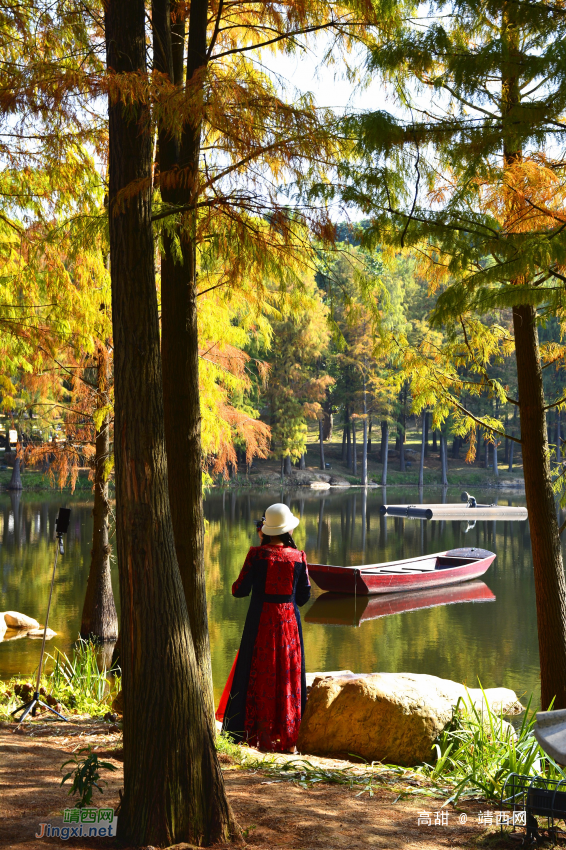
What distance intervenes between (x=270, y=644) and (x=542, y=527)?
7.09 feet

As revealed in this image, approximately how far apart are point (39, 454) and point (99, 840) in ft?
27.4

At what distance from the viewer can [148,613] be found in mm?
3086

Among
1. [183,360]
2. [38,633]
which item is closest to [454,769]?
[183,360]

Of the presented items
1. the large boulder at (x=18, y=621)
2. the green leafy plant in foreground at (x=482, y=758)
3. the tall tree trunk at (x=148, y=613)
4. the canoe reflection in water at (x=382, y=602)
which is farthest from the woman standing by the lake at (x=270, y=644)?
the canoe reflection in water at (x=382, y=602)

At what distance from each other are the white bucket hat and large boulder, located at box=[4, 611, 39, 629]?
8327 millimetres

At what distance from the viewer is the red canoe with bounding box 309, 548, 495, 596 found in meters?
16.0

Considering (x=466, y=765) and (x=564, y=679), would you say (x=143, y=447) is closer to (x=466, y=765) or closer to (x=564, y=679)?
(x=466, y=765)

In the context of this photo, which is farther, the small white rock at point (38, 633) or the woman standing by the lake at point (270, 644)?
the small white rock at point (38, 633)

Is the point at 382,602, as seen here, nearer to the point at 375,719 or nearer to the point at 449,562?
the point at 449,562

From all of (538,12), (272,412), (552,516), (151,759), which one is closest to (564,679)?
(552,516)

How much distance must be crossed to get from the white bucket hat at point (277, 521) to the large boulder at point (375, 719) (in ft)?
3.56

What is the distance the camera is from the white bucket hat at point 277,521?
16.0ft

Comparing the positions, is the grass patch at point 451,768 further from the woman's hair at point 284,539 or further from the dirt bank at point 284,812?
the woman's hair at point 284,539

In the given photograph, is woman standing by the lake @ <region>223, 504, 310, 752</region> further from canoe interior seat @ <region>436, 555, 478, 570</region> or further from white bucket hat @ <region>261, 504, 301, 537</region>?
canoe interior seat @ <region>436, 555, 478, 570</region>
